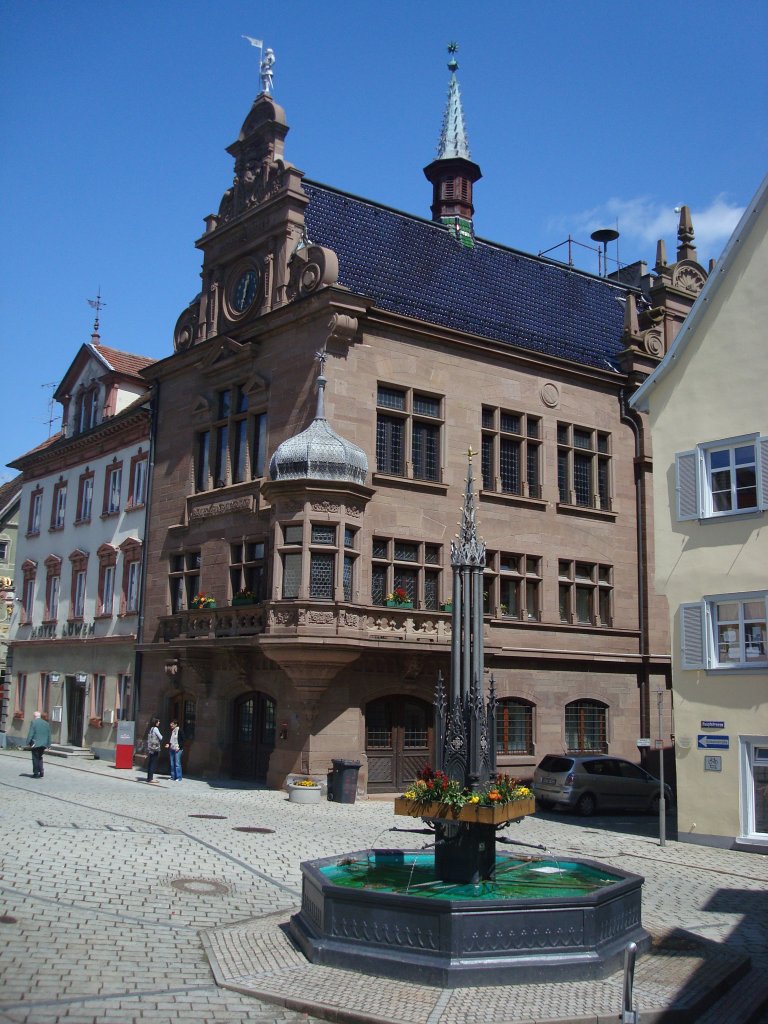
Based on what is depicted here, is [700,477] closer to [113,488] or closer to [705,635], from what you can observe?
[705,635]

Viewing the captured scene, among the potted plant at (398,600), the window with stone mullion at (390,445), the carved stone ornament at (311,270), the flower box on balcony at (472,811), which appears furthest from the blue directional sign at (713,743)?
the carved stone ornament at (311,270)

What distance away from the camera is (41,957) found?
1014 cm

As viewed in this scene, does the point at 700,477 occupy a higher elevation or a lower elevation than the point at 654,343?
lower

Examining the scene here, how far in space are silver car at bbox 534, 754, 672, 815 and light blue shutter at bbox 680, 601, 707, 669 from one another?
593 cm

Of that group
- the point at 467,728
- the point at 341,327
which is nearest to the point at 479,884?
the point at 467,728

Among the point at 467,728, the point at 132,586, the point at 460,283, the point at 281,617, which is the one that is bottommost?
the point at 467,728

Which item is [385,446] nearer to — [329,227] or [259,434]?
[259,434]

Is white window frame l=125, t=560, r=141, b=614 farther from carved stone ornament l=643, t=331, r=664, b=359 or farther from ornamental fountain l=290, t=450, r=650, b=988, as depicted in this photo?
ornamental fountain l=290, t=450, r=650, b=988

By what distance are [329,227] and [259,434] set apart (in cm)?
684

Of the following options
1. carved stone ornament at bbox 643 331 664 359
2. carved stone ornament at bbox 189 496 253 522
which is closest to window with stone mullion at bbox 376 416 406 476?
carved stone ornament at bbox 189 496 253 522

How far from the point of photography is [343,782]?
83.4 ft

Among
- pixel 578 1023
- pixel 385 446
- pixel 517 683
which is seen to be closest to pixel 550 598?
pixel 517 683

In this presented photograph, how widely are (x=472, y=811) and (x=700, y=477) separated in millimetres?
12295

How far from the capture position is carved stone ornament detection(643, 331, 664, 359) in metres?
35.9
